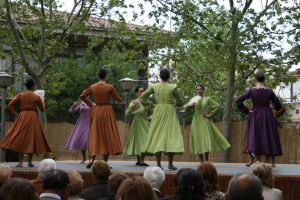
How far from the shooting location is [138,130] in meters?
13.4

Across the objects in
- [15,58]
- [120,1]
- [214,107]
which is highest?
[120,1]

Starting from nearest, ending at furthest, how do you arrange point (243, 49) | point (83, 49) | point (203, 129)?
point (203, 129)
point (243, 49)
point (83, 49)

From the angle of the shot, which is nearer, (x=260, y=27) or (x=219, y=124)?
(x=260, y=27)

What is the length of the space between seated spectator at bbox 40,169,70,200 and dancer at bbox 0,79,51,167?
→ 22.2ft

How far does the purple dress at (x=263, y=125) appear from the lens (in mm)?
11281

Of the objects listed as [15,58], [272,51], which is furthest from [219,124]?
[15,58]

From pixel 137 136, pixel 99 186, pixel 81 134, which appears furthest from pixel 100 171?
pixel 81 134

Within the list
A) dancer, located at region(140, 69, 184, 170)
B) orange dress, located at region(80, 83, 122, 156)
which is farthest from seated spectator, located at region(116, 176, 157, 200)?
orange dress, located at region(80, 83, 122, 156)

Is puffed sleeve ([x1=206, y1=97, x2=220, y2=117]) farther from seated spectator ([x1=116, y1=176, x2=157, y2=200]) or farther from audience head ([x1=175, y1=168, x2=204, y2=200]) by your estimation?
seated spectator ([x1=116, y1=176, x2=157, y2=200])

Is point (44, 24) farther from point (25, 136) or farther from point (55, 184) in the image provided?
point (55, 184)

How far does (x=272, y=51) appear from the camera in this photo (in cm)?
2131

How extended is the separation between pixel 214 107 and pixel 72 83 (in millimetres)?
21217

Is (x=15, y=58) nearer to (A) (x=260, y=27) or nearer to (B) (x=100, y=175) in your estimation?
(A) (x=260, y=27)

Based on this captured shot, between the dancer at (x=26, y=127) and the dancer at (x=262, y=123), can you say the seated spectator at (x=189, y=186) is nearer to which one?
the dancer at (x=262, y=123)
